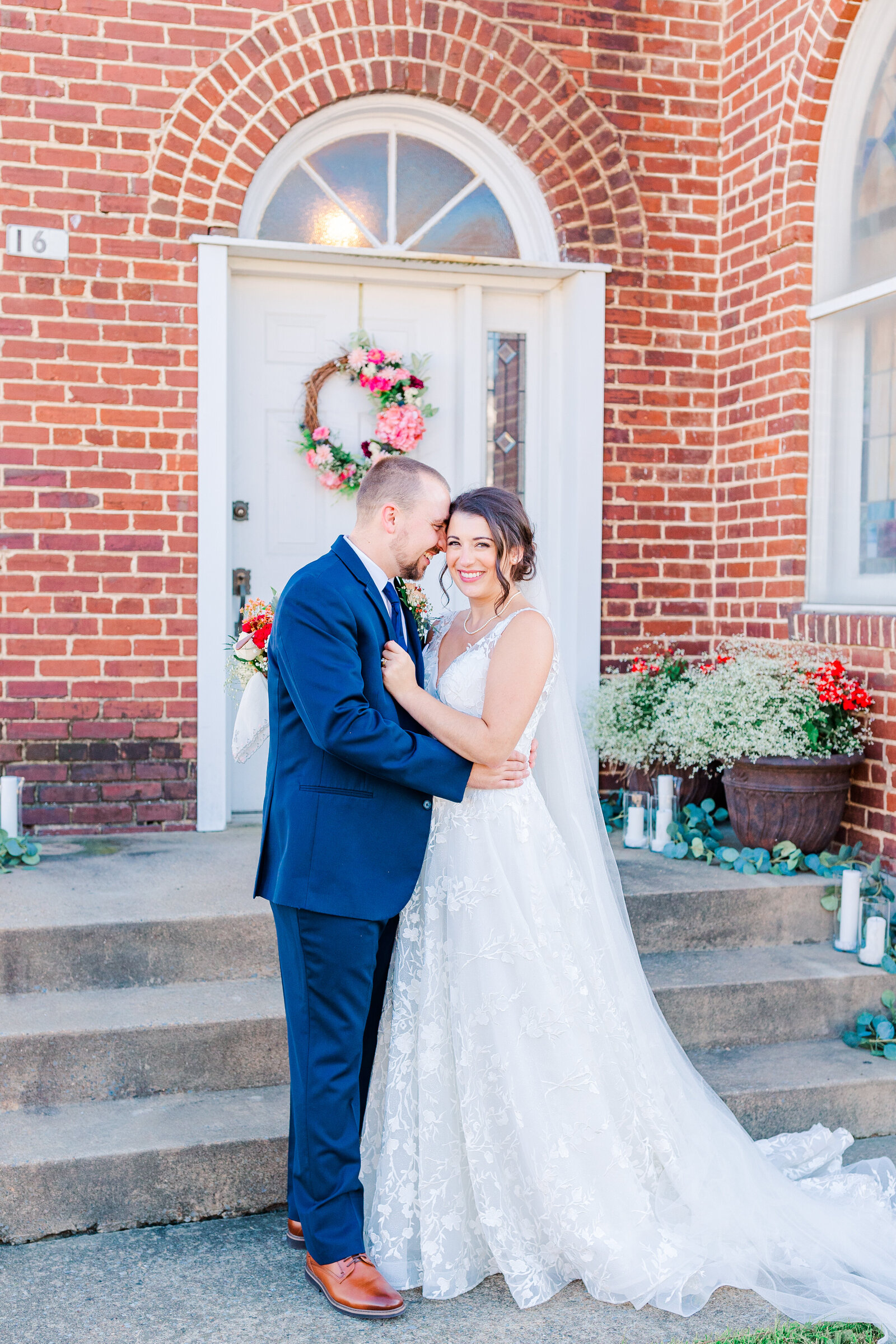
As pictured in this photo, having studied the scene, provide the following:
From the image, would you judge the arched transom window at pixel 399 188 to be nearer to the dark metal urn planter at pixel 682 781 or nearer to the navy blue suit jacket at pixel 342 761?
the dark metal urn planter at pixel 682 781

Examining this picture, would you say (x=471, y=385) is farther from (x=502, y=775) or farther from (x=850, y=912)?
(x=502, y=775)

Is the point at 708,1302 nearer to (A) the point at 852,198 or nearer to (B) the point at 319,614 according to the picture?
(B) the point at 319,614

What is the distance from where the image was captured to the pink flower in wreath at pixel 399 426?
5.46 m

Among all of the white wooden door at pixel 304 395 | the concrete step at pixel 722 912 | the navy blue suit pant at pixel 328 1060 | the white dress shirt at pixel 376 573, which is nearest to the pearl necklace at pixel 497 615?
the white dress shirt at pixel 376 573

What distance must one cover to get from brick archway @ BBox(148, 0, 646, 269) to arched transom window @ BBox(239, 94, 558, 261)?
0.08 m

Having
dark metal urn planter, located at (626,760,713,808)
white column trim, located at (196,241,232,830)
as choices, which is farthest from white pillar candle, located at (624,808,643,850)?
white column trim, located at (196,241,232,830)

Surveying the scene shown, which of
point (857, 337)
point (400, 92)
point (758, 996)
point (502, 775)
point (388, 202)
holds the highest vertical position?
point (400, 92)

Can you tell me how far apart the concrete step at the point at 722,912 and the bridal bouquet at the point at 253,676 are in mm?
1606

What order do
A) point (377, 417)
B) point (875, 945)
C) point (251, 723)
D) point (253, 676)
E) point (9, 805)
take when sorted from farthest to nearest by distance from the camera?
point (377, 417)
point (9, 805)
point (875, 945)
point (253, 676)
point (251, 723)

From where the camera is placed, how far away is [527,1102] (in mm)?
→ 2805

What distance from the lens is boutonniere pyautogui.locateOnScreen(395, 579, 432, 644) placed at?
331 centimetres

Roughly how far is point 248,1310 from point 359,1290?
0.27 m

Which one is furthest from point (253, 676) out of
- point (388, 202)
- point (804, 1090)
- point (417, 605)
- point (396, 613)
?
point (388, 202)

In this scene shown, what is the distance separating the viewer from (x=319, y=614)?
8.51 feet
